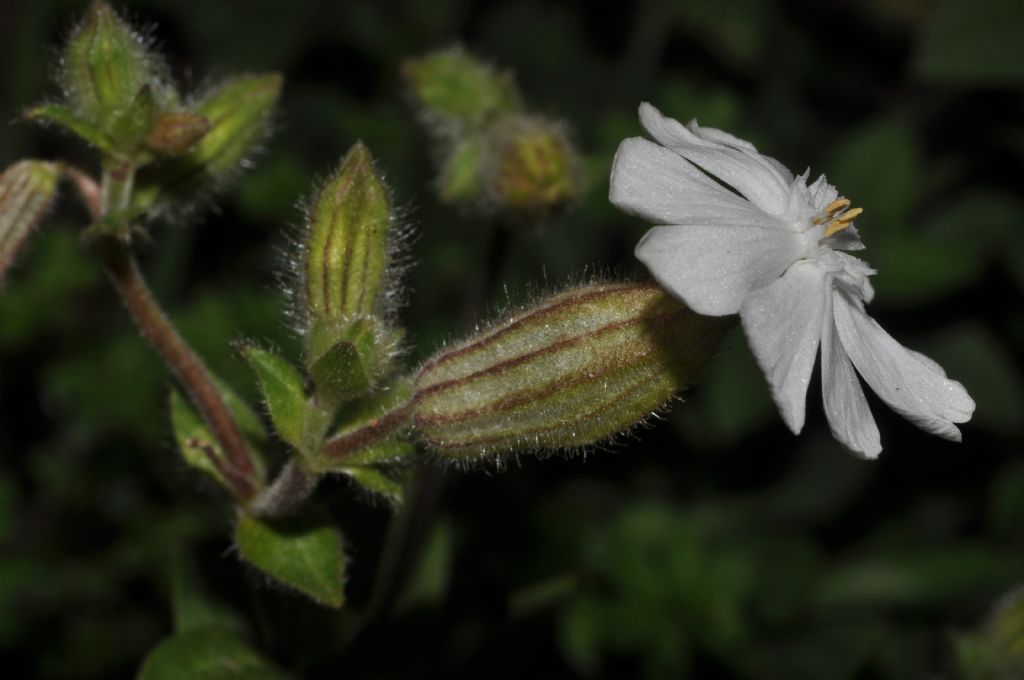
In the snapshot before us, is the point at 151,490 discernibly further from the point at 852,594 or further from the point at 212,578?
the point at 852,594

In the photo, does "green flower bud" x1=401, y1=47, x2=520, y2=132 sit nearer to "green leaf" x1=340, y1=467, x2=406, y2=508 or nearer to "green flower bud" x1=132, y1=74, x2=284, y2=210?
"green flower bud" x1=132, y1=74, x2=284, y2=210

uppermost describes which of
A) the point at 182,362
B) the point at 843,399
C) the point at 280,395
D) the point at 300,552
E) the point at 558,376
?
the point at 843,399

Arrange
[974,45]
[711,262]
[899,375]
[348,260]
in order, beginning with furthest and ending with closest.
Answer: [974,45]
[348,260]
[899,375]
[711,262]

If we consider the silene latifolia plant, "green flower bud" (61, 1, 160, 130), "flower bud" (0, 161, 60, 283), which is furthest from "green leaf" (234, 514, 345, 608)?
"green flower bud" (61, 1, 160, 130)

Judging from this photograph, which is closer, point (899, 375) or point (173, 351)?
point (899, 375)

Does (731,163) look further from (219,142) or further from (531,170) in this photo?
(219,142)

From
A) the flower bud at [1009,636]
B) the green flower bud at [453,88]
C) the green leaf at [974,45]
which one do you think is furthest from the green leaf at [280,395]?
the green leaf at [974,45]

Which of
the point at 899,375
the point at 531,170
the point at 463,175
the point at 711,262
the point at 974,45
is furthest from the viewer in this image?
the point at 974,45

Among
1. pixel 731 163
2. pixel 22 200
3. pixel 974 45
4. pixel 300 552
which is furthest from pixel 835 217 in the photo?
pixel 974 45
